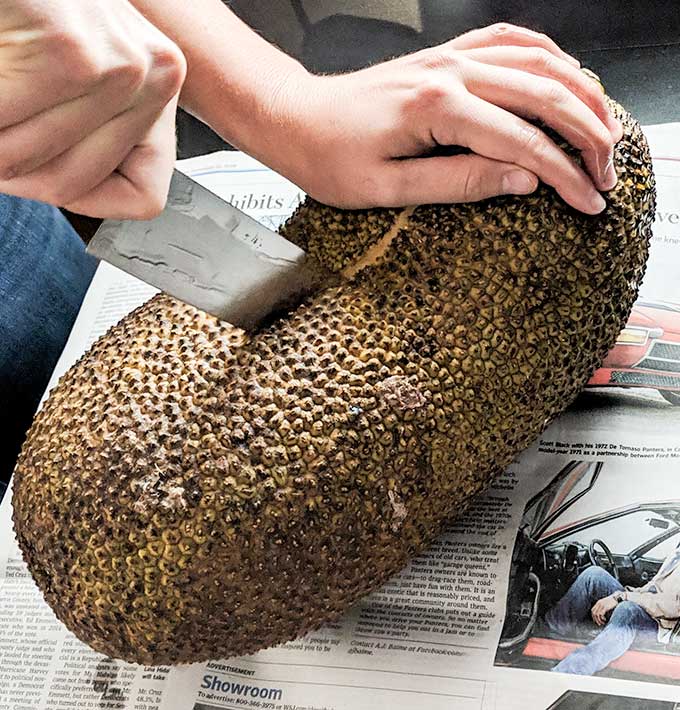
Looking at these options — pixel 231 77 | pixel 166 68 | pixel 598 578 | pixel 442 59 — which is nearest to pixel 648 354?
pixel 598 578

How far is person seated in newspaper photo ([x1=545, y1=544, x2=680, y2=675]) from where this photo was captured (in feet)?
2.16

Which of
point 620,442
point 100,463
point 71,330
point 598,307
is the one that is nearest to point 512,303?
point 598,307

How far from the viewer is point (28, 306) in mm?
951

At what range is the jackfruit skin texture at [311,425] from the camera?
60cm

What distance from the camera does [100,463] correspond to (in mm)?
608

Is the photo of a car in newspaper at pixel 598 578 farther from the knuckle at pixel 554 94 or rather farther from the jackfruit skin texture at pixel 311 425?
the knuckle at pixel 554 94

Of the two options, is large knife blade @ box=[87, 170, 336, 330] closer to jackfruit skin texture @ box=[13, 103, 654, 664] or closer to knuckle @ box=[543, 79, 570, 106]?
jackfruit skin texture @ box=[13, 103, 654, 664]

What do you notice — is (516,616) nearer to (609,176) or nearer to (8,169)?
(609,176)

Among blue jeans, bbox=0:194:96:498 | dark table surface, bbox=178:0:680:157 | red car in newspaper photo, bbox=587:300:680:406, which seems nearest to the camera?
red car in newspaper photo, bbox=587:300:680:406

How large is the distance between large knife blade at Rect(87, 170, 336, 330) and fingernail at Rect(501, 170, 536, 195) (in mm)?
150

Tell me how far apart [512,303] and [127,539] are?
0.32 m

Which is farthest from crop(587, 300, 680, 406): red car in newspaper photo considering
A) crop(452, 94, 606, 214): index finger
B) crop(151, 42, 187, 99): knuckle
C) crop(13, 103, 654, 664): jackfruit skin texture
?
crop(151, 42, 187, 99): knuckle

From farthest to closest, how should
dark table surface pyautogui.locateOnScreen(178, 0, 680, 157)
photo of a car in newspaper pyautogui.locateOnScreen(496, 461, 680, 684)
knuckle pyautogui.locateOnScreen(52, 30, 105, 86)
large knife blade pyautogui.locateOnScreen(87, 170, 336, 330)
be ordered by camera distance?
dark table surface pyautogui.locateOnScreen(178, 0, 680, 157)
photo of a car in newspaper pyautogui.locateOnScreen(496, 461, 680, 684)
large knife blade pyautogui.locateOnScreen(87, 170, 336, 330)
knuckle pyautogui.locateOnScreen(52, 30, 105, 86)

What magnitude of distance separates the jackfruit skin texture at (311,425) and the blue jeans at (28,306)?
283 mm
